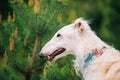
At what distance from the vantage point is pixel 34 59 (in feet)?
42.8

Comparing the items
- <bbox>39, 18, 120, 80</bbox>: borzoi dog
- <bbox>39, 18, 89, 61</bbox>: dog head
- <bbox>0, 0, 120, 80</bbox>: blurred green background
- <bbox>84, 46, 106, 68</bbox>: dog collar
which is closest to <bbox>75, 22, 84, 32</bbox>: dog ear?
<bbox>39, 18, 120, 80</bbox>: borzoi dog

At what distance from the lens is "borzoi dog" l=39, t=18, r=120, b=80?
37.6ft

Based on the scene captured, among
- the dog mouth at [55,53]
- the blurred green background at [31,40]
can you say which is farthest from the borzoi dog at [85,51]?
the blurred green background at [31,40]

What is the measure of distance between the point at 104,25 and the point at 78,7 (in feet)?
3.69

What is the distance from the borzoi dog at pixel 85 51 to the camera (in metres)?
11.5

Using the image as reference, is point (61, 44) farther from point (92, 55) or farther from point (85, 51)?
point (92, 55)

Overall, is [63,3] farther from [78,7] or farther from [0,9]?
[78,7]

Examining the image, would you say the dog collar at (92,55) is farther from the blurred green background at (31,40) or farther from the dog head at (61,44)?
the blurred green background at (31,40)

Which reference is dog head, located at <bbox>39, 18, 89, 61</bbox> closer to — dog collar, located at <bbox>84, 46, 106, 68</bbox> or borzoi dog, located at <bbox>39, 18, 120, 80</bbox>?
borzoi dog, located at <bbox>39, 18, 120, 80</bbox>

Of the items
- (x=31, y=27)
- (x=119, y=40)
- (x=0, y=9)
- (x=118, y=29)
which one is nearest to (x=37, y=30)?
(x=31, y=27)

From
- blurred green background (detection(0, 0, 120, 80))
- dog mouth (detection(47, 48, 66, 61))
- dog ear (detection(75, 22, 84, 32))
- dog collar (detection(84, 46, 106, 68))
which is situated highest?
blurred green background (detection(0, 0, 120, 80))

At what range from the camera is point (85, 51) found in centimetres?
1178

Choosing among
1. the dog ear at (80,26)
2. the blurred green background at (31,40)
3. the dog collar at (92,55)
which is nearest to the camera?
the dog collar at (92,55)

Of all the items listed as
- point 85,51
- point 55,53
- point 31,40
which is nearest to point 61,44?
point 55,53
